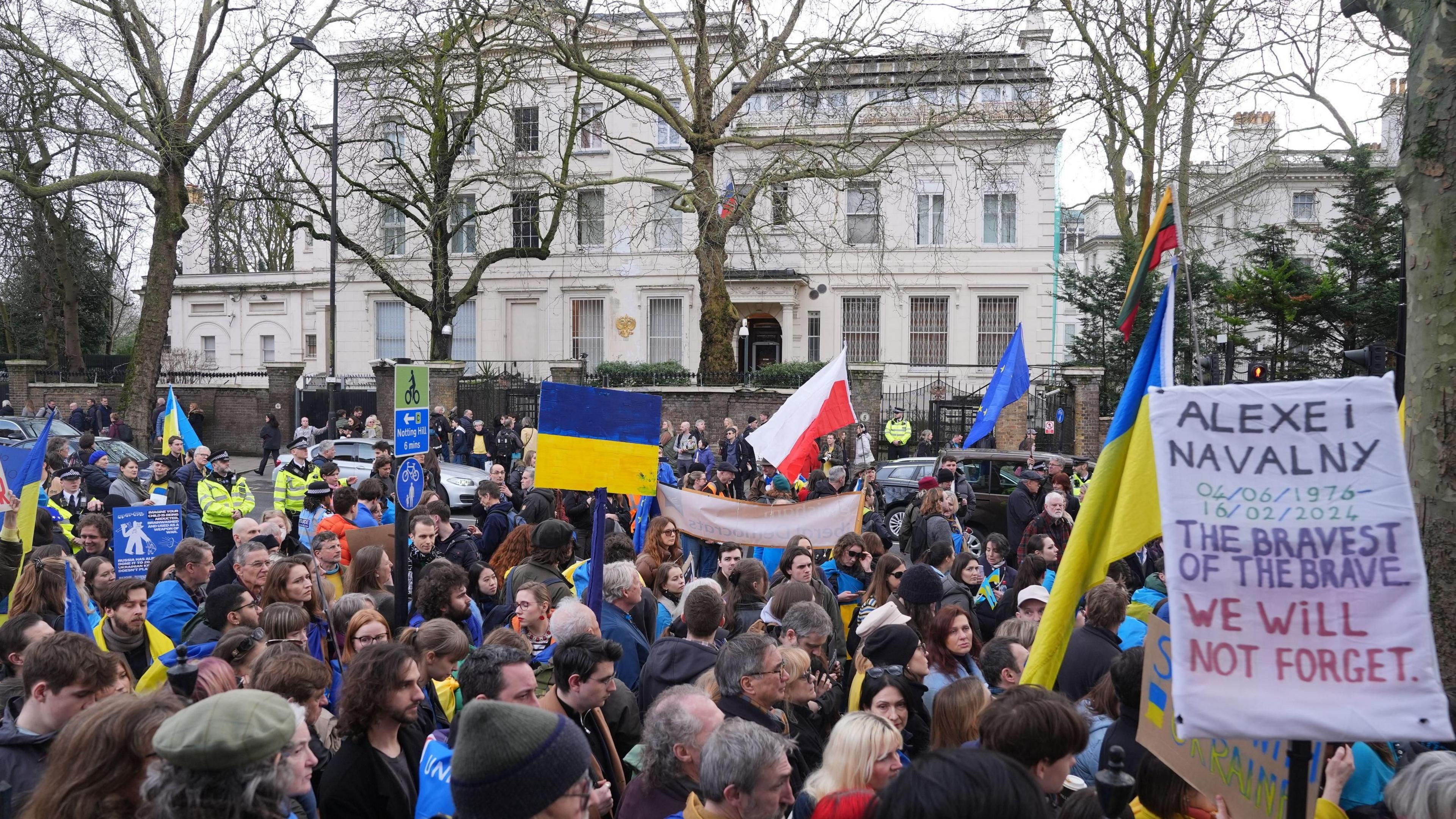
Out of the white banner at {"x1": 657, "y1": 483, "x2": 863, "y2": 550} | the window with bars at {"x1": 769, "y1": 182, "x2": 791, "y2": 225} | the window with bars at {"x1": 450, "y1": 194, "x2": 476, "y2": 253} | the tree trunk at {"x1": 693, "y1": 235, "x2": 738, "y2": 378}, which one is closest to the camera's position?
the white banner at {"x1": 657, "y1": 483, "x2": 863, "y2": 550}

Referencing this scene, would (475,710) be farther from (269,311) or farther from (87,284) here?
(87,284)

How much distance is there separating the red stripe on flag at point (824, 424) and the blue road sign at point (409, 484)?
456cm

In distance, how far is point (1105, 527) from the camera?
158 inches

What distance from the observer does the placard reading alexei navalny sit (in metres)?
2.88

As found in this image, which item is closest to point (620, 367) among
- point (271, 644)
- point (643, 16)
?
point (643, 16)

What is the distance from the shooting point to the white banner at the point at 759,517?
909 centimetres

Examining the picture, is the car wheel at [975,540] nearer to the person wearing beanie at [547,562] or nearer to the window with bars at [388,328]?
the person wearing beanie at [547,562]

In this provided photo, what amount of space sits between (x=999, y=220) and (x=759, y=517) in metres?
26.9

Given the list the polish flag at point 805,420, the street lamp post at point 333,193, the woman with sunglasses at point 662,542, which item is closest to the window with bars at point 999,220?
the street lamp post at point 333,193

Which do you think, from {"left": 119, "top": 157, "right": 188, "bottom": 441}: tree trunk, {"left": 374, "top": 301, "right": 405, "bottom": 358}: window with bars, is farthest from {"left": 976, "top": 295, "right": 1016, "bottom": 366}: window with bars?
{"left": 119, "top": 157, "right": 188, "bottom": 441}: tree trunk

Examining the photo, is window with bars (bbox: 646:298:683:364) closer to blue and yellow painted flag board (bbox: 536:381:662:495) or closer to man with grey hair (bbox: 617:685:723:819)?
blue and yellow painted flag board (bbox: 536:381:662:495)

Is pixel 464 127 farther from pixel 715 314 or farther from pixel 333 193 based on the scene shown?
pixel 715 314

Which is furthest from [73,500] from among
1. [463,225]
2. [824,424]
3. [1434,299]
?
Result: [463,225]

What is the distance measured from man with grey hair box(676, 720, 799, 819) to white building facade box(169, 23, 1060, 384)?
27717 mm
